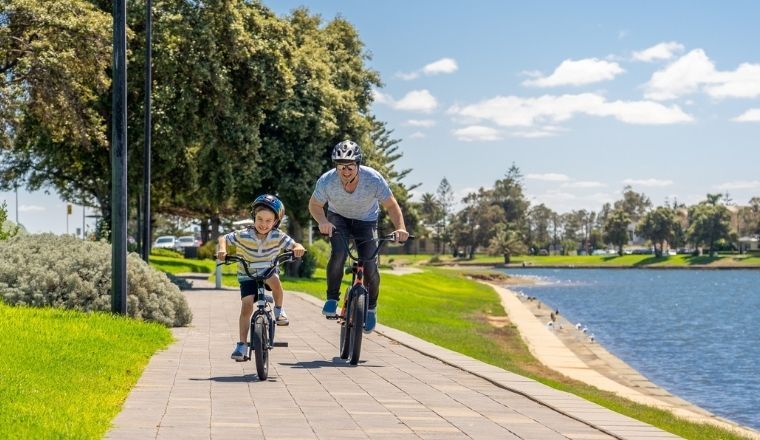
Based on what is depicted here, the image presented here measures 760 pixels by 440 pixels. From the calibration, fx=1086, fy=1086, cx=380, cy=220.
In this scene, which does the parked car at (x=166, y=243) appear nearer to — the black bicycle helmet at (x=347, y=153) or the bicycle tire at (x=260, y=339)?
the black bicycle helmet at (x=347, y=153)

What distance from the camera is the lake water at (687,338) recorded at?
23.4 metres

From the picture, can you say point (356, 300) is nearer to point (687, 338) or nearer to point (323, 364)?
point (323, 364)

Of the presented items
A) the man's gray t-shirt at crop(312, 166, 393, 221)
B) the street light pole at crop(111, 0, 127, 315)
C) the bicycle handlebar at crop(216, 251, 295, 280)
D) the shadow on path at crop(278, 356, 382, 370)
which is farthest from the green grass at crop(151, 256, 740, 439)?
the street light pole at crop(111, 0, 127, 315)

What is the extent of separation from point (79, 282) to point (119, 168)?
189 cm

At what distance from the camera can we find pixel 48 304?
16.2 meters

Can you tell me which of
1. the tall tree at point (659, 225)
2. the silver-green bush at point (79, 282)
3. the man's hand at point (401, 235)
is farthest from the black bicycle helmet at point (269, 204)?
the tall tree at point (659, 225)

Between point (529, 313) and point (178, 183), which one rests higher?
point (178, 183)

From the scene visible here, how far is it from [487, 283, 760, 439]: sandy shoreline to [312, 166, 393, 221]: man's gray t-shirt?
21.1 feet

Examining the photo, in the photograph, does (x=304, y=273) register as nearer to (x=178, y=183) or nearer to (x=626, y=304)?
(x=178, y=183)

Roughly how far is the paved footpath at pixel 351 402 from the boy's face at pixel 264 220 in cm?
144

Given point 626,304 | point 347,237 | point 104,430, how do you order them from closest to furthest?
1. point 104,430
2. point 347,237
3. point 626,304

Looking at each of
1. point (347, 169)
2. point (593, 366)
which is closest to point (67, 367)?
point (347, 169)

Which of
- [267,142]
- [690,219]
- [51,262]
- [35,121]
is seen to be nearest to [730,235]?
[690,219]

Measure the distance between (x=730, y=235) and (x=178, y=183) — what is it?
461 feet
